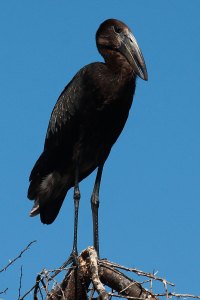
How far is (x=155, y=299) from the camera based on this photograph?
4.96 meters

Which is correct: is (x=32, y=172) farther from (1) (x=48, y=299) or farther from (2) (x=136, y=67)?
(1) (x=48, y=299)

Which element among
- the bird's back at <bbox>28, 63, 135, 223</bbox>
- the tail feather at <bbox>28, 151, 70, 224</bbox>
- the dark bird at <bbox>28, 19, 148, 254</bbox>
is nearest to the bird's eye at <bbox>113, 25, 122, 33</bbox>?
the dark bird at <bbox>28, 19, 148, 254</bbox>

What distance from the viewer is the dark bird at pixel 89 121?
283 inches

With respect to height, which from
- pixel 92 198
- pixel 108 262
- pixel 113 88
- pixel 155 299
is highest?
pixel 113 88

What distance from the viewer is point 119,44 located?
24.9 ft

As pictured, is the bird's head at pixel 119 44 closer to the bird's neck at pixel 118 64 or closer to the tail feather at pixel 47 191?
the bird's neck at pixel 118 64

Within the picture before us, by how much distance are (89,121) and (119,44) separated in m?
0.93

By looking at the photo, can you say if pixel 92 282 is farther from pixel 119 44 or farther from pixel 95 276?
pixel 119 44

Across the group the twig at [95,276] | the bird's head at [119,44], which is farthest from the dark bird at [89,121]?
the twig at [95,276]

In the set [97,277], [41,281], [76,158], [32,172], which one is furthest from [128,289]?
[32,172]

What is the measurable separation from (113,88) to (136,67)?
1.03 ft

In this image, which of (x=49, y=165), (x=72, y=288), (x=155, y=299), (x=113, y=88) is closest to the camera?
(x=155, y=299)

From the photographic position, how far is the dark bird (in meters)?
7.20

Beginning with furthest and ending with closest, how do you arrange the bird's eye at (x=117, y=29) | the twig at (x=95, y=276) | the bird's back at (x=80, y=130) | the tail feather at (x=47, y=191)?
the bird's eye at (x=117, y=29), the tail feather at (x=47, y=191), the bird's back at (x=80, y=130), the twig at (x=95, y=276)
